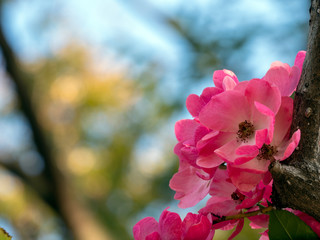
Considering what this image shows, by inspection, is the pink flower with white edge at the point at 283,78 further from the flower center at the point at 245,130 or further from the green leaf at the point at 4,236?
the green leaf at the point at 4,236

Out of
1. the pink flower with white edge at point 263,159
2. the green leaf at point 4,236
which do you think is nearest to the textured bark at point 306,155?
the pink flower with white edge at point 263,159

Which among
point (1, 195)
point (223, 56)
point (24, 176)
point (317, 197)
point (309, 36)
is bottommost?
point (317, 197)

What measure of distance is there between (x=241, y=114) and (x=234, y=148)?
4 cm

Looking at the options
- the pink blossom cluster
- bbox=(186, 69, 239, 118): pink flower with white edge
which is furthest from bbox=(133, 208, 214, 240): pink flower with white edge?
bbox=(186, 69, 239, 118): pink flower with white edge

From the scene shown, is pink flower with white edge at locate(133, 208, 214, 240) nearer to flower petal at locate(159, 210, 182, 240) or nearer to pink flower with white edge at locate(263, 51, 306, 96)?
flower petal at locate(159, 210, 182, 240)

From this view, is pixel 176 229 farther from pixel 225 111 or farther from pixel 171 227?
pixel 225 111

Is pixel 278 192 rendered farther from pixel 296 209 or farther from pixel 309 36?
pixel 309 36

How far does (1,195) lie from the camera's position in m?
6.90

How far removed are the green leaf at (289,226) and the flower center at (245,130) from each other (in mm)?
75

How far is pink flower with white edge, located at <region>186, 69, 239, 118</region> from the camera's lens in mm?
430

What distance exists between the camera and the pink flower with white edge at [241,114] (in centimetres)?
40

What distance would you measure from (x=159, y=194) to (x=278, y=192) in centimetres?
644

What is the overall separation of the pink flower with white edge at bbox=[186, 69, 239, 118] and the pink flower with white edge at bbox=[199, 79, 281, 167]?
2 cm

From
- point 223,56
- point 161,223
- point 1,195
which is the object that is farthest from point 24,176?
point 1,195
